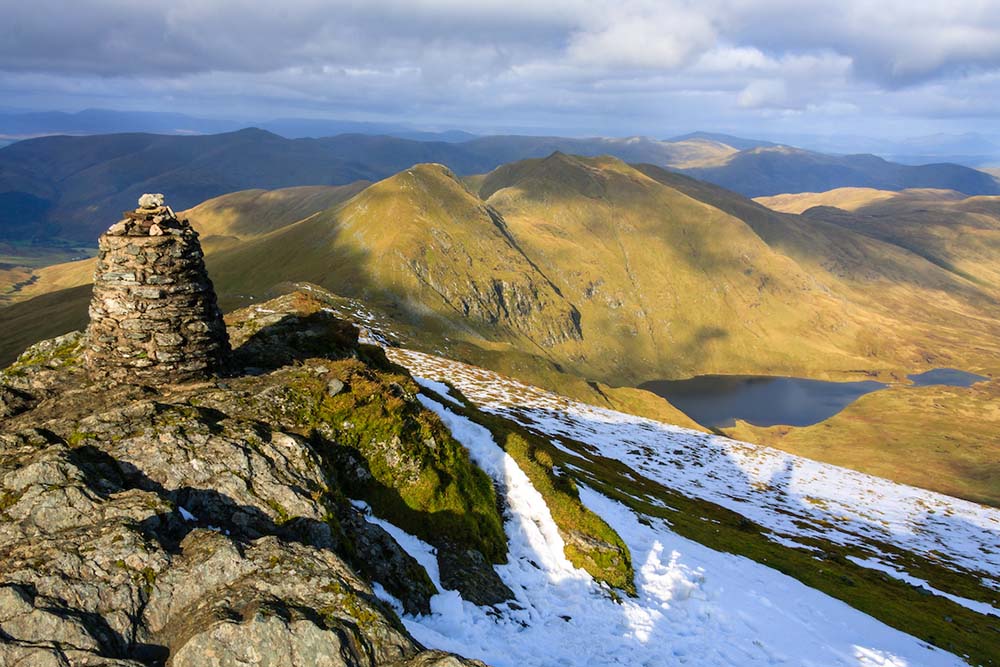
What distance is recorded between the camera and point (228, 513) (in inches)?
601

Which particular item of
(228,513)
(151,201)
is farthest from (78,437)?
(151,201)

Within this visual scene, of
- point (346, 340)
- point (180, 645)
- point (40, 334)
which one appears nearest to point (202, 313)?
point (346, 340)

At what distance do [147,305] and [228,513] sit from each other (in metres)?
10.4

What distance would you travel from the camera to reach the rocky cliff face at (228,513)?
408 inches

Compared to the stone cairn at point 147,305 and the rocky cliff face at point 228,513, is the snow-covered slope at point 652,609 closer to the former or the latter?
the rocky cliff face at point 228,513

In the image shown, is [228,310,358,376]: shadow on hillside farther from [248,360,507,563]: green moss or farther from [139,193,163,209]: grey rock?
[139,193,163,209]: grey rock

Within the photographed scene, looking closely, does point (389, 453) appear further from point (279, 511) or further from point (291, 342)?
point (291, 342)

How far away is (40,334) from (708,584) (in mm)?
227814

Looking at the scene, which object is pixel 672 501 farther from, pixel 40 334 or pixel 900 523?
pixel 40 334

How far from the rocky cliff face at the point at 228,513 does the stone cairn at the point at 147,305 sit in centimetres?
111

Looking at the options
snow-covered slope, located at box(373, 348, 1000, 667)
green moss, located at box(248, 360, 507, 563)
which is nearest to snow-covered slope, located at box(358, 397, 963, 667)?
snow-covered slope, located at box(373, 348, 1000, 667)

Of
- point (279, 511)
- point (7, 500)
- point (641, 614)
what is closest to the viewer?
point (7, 500)

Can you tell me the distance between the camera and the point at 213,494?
15.4 m

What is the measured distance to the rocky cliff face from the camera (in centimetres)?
1038
